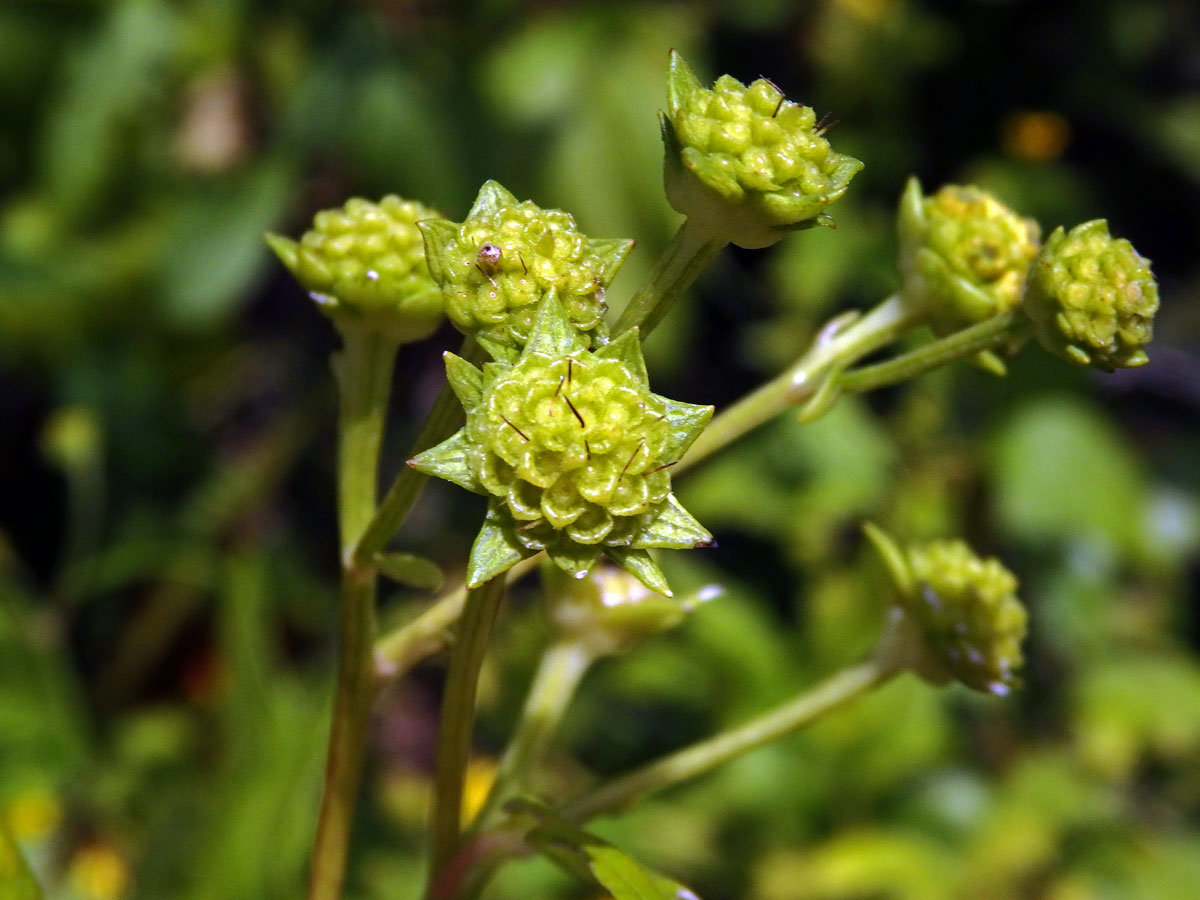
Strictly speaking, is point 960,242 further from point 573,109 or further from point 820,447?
point 573,109

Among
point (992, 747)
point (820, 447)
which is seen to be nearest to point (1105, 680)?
point (992, 747)

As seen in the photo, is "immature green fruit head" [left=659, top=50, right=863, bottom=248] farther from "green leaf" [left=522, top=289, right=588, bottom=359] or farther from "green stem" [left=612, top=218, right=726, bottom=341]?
"green leaf" [left=522, top=289, right=588, bottom=359]

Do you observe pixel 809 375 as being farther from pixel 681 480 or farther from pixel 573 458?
pixel 681 480

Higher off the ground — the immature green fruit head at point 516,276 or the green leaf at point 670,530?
the immature green fruit head at point 516,276

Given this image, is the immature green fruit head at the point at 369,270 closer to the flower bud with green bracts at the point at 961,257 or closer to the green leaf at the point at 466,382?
the green leaf at the point at 466,382

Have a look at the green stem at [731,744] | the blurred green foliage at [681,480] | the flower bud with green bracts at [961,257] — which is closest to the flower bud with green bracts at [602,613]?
the green stem at [731,744]

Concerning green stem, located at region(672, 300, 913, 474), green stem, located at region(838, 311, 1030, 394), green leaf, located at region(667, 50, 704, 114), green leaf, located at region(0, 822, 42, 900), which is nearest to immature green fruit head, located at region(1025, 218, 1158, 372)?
green stem, located at region(838, 311, 1030, 394)
